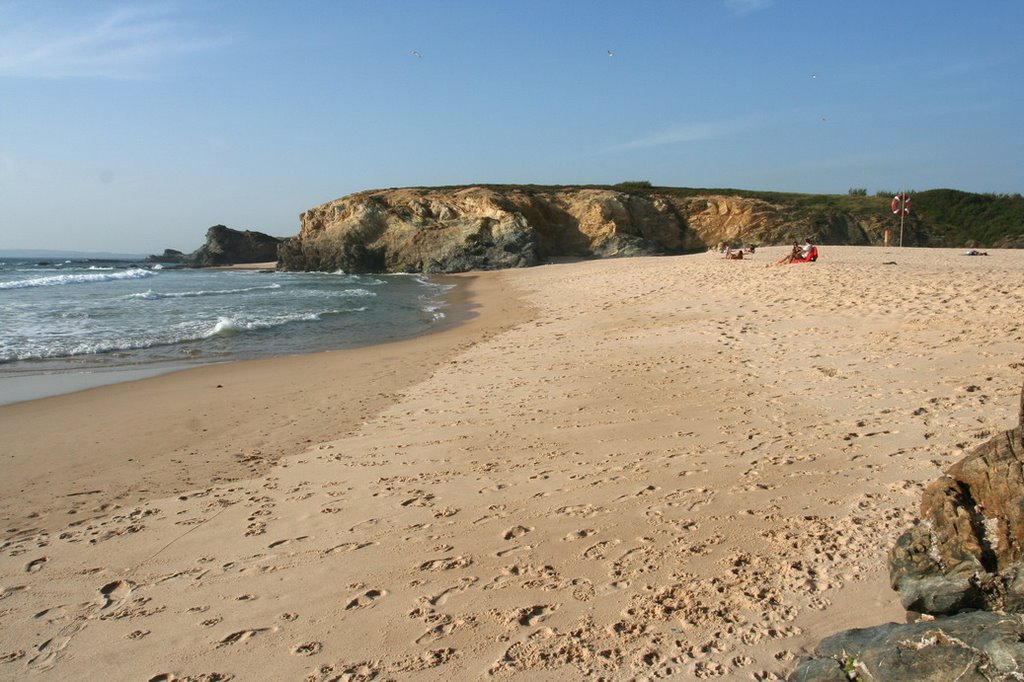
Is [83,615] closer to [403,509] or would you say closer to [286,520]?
[286,520]

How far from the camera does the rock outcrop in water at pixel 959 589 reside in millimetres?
2205

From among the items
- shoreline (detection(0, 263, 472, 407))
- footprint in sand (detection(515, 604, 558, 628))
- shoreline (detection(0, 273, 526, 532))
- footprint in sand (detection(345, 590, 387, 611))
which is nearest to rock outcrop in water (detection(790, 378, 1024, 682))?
footprint in sand (detection(515, 604, 558, 628))

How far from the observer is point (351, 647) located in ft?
9.55

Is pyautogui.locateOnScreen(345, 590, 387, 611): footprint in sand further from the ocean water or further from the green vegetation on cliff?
the green vegetation on cliff

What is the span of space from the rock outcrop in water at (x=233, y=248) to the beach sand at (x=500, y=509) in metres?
56.4

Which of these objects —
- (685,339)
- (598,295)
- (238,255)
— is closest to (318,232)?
(238,255)

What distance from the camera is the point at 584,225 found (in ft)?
141

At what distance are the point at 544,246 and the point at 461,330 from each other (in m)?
28.6

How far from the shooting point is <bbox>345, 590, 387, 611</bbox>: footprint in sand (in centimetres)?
322

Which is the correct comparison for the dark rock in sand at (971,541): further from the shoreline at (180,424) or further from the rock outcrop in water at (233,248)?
the rock outcrop in water at (233,248)

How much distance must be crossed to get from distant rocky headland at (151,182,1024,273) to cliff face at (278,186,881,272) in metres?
0.07

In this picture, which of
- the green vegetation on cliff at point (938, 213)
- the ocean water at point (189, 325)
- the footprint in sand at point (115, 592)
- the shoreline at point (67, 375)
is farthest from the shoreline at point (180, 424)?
the green vegetation on cliff at point (938, 213)

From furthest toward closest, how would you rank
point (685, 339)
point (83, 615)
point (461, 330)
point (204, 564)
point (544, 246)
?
1. point (544, 246)
2. point (461, 330)
3. point (685, 339)
4. point (204, 564)
5. point (83, 615)

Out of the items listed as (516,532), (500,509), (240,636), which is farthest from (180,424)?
(516,532)
